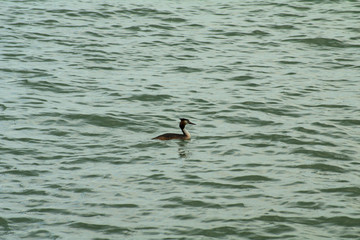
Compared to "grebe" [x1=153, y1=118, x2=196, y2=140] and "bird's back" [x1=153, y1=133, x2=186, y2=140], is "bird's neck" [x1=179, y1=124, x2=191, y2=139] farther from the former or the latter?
"bird's back" [x1=153, y1=133, x2=186, y2=140]

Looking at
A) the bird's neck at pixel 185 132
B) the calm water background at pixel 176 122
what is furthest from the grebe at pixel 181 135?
the calm water background at pixel 176 122

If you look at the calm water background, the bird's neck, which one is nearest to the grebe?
the bird's neck

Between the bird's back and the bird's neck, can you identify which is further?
the bird's neck

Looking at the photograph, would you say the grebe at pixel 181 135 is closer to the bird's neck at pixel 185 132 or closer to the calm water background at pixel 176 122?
the bird's neck at pixel 185 132

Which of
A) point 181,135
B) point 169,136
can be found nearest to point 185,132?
point 181,135

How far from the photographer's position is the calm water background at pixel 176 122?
1066cm

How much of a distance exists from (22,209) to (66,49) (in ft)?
36.0

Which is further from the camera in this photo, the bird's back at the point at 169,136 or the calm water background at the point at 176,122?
the bird's back at the point at 169,136

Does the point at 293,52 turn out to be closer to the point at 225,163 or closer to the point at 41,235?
the point at 225,163

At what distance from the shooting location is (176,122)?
1548 cm

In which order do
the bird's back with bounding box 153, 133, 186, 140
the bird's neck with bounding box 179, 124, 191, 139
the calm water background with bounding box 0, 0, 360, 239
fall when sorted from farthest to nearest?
the bird's neck with bounding box 179, 124, 191, 139 → the bird's back with bounding box 153, 133, 186, 140 → the calm water background with bounding box 0, 0, 360, 239

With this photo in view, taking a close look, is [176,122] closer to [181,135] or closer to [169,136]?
[181,135]

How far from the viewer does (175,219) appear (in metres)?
10.6

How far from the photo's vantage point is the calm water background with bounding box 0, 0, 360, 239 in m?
10.7
